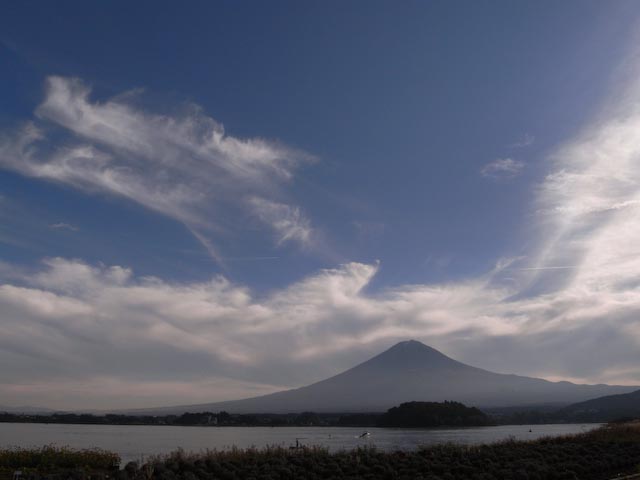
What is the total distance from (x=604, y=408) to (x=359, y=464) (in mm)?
119009

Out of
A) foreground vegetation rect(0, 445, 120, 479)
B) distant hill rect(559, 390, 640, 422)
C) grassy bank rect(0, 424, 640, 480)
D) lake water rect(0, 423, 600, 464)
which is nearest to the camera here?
grassy bank rect(0, 424, 640, 480)

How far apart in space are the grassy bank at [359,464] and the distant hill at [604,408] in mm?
88743

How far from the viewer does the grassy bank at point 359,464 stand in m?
13.6

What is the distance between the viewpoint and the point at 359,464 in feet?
51.3

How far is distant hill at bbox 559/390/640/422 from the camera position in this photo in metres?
100

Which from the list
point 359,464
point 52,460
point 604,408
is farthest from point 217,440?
point 604,408

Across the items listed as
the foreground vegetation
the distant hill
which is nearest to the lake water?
the foreground vegetation

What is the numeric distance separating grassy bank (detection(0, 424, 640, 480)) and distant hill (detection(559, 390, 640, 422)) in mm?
88743

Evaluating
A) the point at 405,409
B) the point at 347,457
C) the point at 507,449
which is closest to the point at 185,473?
the point at 347,457

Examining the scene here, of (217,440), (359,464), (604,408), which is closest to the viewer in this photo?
→ (359,464)

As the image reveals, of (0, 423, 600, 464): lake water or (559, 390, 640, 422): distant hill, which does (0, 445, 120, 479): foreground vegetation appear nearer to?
(0, 423, 600, 464): lake water

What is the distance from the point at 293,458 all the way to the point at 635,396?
126 meters

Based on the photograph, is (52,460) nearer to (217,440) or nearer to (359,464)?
(359,464)

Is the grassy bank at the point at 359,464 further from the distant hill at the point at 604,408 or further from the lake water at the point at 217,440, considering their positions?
the distant hill at the point at 604,408
